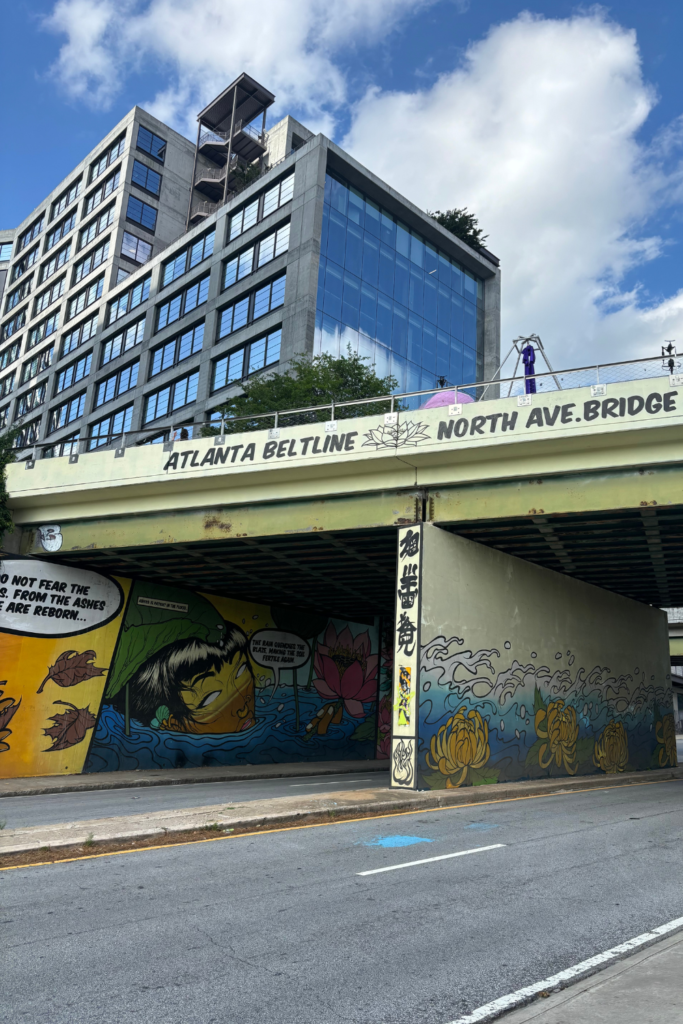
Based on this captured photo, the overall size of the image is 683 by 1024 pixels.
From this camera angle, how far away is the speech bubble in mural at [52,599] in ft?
66.5

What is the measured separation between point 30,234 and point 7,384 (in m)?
17.8

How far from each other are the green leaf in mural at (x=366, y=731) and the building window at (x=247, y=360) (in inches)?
872

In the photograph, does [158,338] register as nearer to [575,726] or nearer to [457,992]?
[575,726]

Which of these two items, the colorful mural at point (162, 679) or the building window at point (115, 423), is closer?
the colorful mural at point (162, 679)

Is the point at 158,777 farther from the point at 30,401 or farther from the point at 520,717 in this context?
the point at 30,401

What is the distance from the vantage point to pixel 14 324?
80375 mm

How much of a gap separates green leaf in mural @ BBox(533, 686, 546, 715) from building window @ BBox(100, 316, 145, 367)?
47706mm

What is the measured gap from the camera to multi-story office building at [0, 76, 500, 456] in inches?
1812

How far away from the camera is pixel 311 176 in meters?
45.6

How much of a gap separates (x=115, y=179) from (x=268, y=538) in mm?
60556

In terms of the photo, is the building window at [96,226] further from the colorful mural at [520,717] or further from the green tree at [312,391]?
the colorful mural at [520,717]

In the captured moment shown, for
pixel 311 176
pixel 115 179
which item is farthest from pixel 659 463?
pixel 115 179

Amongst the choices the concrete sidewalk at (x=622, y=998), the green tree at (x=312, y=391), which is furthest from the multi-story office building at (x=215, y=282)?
the concrete sidewalk at (x=622, y=998)

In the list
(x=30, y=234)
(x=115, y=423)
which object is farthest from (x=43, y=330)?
(x=115, y=423)
